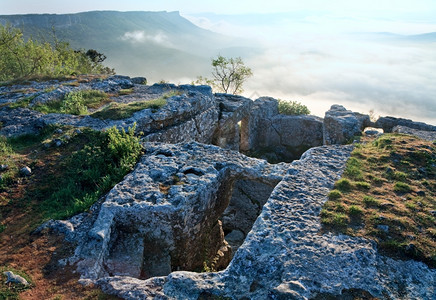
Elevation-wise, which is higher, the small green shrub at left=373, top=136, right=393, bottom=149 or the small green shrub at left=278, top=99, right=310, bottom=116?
the small green shrub at left=373, top=136, right=393, bottom=149

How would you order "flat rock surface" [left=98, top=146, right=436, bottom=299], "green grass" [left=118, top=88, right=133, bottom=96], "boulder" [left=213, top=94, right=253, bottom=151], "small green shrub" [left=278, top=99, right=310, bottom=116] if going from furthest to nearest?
"small green shrub" [left=278, top=99, right=310, bottom=116] → "boulder" [left=213, top=94, right=253, bottom=151] → "green grass" [left=118, top=88, right=133, bottom=96] → "flat rock surface" [left=98, top=146, right=436, bottom=299]

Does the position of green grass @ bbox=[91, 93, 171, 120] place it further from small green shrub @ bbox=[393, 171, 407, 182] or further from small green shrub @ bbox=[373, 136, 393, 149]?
small green shrub @ bbox=[393, 171, 407, 182]

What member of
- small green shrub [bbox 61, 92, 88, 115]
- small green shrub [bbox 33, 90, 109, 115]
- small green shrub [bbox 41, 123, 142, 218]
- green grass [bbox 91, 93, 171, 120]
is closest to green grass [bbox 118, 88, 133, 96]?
small green shrub [bbox 33, 90, 109, 115]

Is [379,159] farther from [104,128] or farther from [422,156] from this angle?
[104,128]

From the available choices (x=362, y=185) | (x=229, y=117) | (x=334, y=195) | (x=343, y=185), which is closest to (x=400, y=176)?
(x=362, y=185)

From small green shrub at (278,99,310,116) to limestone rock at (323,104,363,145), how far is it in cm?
457

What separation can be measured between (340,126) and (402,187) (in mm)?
7195

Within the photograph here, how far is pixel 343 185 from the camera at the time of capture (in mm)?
6965

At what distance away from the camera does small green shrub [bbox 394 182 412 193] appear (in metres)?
6.88

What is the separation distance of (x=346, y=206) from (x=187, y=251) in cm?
329

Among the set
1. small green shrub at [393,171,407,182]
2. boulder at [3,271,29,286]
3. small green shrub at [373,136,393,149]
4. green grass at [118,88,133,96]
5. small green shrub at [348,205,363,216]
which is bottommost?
boulder at [3,271,29,286]

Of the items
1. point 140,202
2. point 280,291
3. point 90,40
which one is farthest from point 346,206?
point 90,40

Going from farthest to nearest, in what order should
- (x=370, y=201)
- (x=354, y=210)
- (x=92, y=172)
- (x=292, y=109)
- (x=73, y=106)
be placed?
(x=292, y=109) < (x=73, y=106) < (x=92, y=172) < (x=370, y=201) < (x=354, y=210)

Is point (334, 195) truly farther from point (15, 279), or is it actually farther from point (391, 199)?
point (15, 279)
